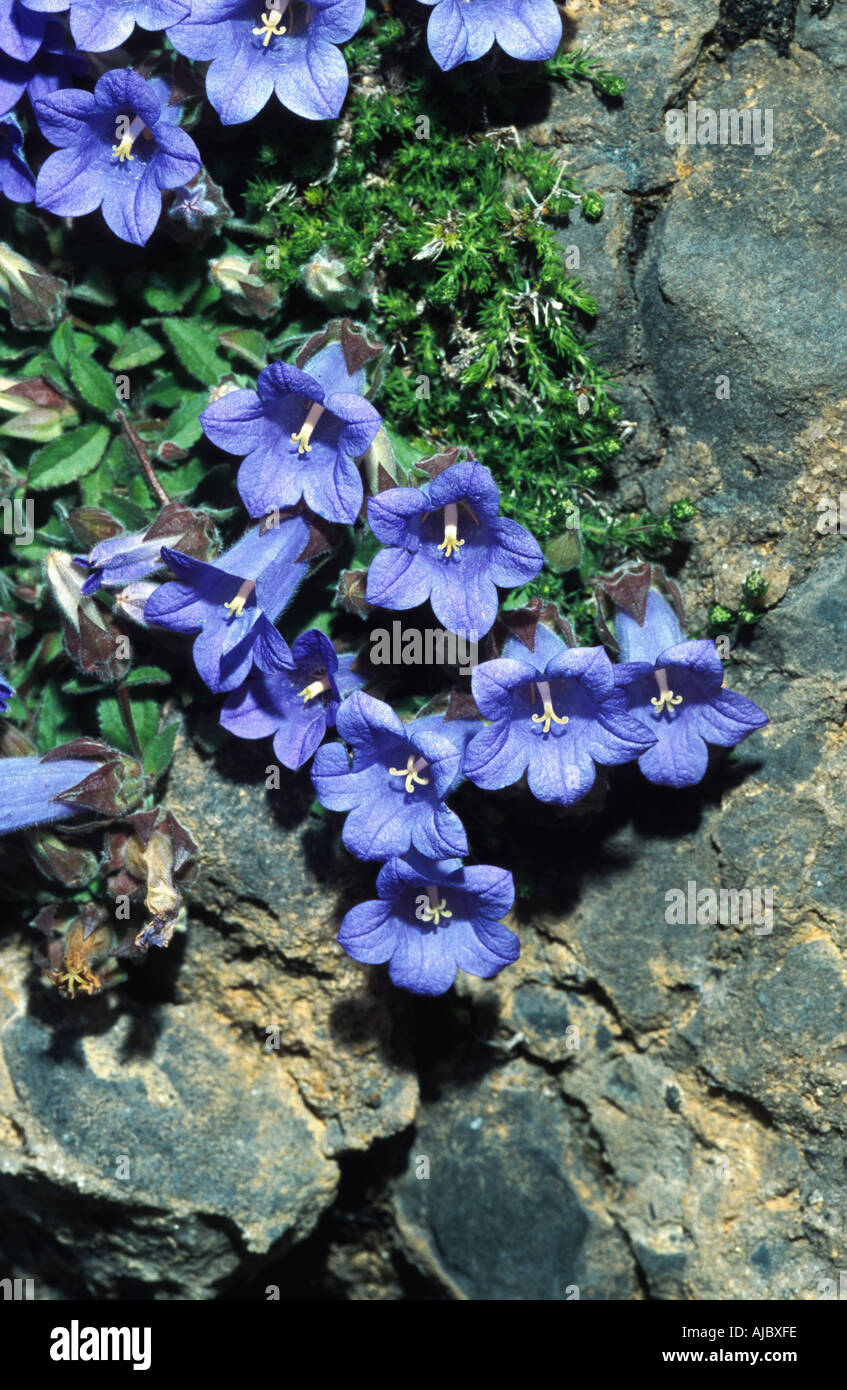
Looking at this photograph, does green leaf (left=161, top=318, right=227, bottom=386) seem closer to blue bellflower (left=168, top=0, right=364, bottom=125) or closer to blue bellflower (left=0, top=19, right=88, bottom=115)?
blue bellflower (left=168, top=0, right=364, bottom=125)

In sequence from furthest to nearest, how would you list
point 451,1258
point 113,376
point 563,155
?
1. point 451,1258
2. point 113,376
3. point 563,155

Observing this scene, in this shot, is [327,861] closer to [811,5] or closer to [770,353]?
[770,353]

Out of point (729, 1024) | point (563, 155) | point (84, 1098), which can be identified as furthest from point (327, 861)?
point (563, 155)

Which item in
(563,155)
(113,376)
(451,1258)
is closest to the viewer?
(563,155)

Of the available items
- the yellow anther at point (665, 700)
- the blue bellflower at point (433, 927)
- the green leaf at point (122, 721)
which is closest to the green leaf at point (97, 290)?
the green leaf at point (122, 721)

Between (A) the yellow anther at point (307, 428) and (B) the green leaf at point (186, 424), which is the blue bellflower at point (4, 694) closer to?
(B) the green leaf at point (186, 424)

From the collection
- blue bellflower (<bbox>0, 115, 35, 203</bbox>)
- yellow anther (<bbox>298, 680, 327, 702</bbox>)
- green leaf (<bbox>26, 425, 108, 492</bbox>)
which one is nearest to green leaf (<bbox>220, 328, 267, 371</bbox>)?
green leaf (<bbox>26, 425, 108, 492</bbox>)

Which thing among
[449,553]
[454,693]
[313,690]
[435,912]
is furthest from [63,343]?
[435,912]

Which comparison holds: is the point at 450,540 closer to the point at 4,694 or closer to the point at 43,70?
the point at 4,694
